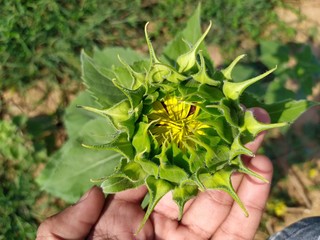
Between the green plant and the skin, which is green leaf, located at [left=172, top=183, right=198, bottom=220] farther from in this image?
the skin

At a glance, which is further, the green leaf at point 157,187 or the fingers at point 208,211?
the fingers at point 208,211

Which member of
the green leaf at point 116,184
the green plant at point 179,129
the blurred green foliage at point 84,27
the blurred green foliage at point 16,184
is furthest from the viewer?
the blurred green foliage at point 84,27

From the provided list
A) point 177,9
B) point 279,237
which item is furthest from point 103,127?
point 177,9

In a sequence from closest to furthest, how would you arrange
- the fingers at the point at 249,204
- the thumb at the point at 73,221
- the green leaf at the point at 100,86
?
the thumb at the point at 73,221 → the green leaf at the point at 100,86 → the fingers at the point at 249,204

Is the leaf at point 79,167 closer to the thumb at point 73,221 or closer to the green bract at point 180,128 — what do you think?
the thumb at point 73,221

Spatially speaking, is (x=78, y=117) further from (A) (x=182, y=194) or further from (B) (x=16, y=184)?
(A) (x=182, y=194)

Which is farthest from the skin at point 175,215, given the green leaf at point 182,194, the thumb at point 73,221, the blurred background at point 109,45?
the blurred background at point 109,45

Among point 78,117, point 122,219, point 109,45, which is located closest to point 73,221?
point 122,219

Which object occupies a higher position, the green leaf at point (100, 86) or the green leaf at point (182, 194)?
the green leaf at point (100, 86)
